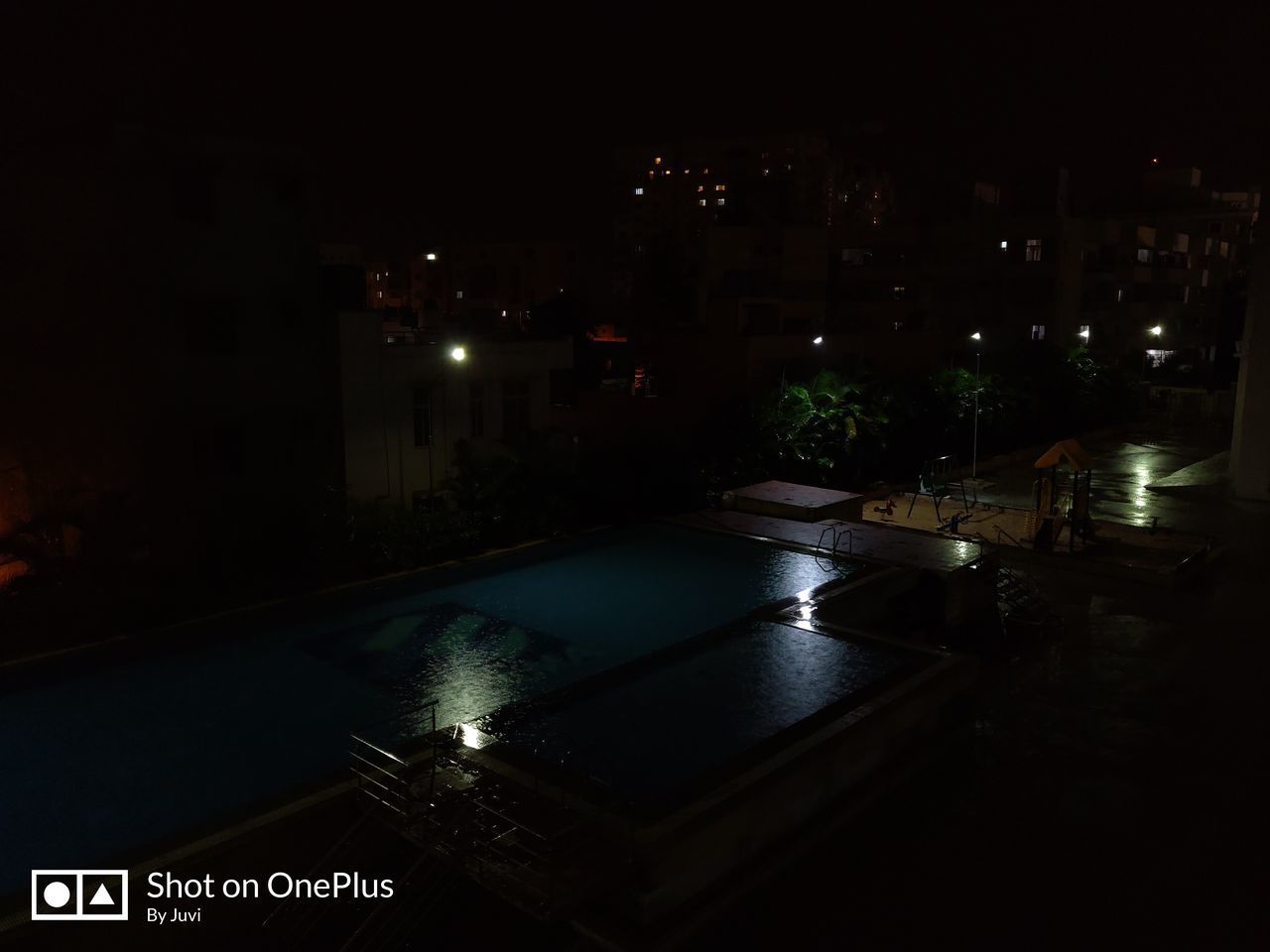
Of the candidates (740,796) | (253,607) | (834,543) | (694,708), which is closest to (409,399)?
(253,607)

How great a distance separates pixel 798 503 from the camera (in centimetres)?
1792

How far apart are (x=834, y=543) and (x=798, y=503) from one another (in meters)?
2.60

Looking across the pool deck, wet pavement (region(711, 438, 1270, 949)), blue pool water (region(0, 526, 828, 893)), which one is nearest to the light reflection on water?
blue pool water (region(0, 526, 828, 893))

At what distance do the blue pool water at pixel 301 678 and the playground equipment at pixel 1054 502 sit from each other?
205 inches

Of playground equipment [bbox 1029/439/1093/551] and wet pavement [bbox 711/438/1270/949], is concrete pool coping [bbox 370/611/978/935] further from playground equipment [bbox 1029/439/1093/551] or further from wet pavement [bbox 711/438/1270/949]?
playground equipment [bbox 1029/439/1093/551]

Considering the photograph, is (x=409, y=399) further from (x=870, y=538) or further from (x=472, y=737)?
(x=472, y=737)

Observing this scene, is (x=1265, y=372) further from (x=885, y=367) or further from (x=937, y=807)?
(x=937, y=807)

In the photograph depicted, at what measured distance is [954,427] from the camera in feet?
88.6

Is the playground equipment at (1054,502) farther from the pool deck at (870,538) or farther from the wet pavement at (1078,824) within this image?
the wet pavement at (1078,824)

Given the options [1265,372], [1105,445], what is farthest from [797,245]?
[1265,372]

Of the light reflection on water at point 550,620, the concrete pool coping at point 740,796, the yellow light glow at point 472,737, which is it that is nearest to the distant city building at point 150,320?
the light reflection on water at point 550,620

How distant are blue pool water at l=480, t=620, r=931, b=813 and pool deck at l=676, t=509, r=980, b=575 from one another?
3474 mm

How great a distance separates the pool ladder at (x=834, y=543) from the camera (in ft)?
49.1

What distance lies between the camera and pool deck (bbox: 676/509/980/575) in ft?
48.2
